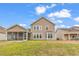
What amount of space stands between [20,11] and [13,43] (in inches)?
28.8

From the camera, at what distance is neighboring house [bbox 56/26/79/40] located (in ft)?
234

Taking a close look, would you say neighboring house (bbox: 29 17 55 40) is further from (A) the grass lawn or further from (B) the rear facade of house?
(A) the grass lawn

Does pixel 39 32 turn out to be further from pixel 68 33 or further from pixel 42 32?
pixel 68 33

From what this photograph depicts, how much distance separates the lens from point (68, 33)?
71.4 m

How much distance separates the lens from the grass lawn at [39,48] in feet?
234

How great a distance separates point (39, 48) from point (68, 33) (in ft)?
2.39

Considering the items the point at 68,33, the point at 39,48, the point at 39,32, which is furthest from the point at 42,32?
the point at 68,33

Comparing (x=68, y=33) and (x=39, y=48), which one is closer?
(x=68, y=33)

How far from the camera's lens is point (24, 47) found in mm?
71562

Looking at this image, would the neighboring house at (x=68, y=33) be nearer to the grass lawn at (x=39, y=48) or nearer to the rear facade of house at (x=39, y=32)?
the rear facade of house at (x=39, y=32)

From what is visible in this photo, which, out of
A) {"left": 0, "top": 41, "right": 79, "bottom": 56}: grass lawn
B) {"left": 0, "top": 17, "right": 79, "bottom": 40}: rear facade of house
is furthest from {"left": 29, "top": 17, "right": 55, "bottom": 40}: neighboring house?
{"left": 0, "top": 41, "right": 79, "bottom": 56}: grass lawn

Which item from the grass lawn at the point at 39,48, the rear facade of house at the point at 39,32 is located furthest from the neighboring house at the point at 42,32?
the grass lawn at the point at 39,48

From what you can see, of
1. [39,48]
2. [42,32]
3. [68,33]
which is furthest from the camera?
[42,32]

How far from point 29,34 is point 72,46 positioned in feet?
3.25
